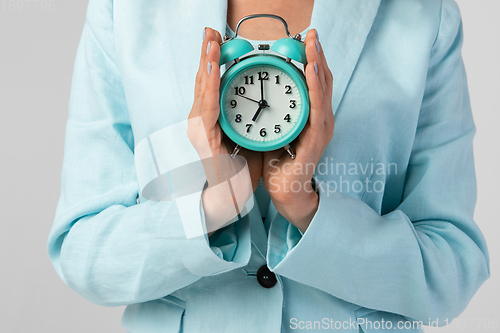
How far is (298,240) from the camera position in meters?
1.11

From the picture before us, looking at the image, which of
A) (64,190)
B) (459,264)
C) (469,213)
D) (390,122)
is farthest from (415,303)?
(64,190)

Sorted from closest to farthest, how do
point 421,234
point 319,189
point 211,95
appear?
point 211,95 → point 319,189 → point 421,234

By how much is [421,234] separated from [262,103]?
1.67 ft

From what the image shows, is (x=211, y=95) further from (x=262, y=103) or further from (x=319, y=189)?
(x=319, y=189)

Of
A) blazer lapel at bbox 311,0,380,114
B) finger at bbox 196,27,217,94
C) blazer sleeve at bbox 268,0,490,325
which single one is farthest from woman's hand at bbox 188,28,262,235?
blazer lapel at bbox 311,0,380,114

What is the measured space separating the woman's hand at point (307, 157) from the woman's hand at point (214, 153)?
46 millimetres

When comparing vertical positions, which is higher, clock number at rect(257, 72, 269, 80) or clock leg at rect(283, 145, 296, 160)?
clock number at rect(257, 72, 269, 80)

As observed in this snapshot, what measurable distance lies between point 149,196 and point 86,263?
198 mm

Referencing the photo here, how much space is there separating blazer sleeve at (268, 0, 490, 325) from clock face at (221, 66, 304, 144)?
177 mm

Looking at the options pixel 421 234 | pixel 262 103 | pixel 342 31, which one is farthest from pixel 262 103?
pixel 421 234

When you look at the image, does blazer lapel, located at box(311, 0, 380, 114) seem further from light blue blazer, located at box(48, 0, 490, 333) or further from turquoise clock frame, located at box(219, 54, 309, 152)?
turquoise clock frame, located at box(219, 54, 309, 152)

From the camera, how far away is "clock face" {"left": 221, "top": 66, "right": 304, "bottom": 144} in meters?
0.95

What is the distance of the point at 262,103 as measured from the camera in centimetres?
95

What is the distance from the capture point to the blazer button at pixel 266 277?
1136mm
